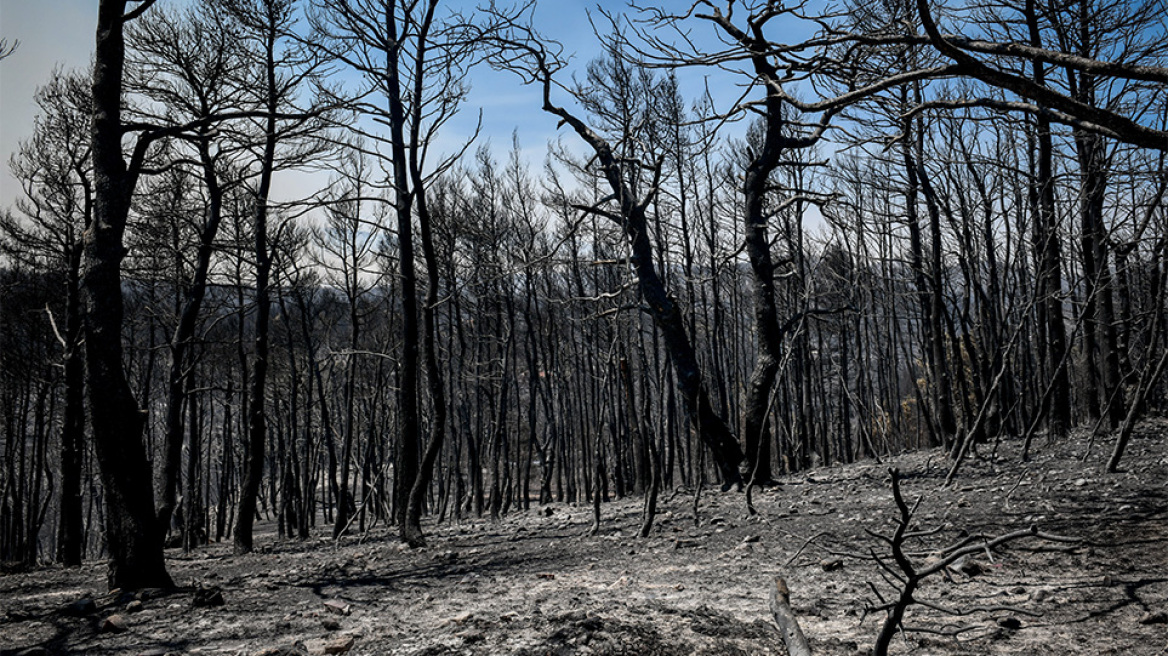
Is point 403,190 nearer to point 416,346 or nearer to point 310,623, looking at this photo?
point 416,346

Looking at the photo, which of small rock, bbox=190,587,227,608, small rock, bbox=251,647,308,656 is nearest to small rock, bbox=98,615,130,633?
small rock, bbox=190,587,227,608

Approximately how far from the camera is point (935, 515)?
6773 mm

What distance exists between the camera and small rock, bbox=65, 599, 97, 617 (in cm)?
494

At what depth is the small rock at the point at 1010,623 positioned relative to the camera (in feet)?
12.9

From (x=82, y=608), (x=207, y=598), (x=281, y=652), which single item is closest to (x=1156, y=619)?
(x=281, y=652)

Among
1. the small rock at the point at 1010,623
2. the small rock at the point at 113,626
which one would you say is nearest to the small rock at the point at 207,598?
the small rock at the point at 113,626

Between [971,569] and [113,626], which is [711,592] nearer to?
[971,569]

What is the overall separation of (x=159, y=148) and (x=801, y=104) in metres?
11.3

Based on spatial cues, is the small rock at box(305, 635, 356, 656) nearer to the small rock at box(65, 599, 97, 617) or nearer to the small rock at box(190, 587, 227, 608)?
the small rock at box(190, 587, 227, 608)

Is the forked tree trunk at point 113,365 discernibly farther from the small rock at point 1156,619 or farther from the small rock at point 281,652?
the small rock at point 1156,619

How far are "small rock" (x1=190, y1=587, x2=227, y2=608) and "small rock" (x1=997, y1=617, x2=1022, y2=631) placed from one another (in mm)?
5092

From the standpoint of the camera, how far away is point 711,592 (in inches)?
210

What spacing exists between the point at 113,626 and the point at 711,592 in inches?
157

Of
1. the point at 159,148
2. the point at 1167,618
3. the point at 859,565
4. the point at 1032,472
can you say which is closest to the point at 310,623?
the point at 859,565
